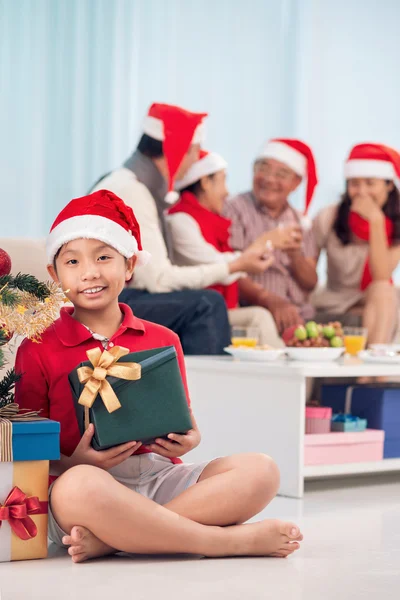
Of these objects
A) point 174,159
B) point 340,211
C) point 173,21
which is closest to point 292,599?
point 174,159

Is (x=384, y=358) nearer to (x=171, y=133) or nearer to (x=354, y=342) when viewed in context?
(x=354, y=342)

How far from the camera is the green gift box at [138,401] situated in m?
1.69

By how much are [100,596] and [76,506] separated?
0.20m

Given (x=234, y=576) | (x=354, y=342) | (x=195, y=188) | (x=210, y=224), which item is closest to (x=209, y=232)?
(x=210, y=224)

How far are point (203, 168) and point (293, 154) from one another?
604mm

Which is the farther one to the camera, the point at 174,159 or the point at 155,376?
the point at 174,159

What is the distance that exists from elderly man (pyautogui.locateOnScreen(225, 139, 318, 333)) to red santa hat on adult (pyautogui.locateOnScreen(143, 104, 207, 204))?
0.57m

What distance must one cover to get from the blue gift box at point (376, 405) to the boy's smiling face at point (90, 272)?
120 cm

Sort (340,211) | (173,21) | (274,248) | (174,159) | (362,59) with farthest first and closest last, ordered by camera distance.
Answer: (362,59)
(173,21)
(340,211)
(274,248)
(174,159)

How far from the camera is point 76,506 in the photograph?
5.45ft

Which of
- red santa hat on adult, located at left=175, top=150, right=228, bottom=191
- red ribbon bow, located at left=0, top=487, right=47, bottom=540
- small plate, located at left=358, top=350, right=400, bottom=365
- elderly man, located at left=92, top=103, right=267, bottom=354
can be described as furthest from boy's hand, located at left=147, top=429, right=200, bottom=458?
red santa hat on adult, located at left=175, top=150, right=228, bottom=191

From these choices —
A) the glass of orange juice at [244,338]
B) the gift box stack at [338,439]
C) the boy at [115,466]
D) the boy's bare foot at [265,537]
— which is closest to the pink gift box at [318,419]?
the gift box stack at [338,439]

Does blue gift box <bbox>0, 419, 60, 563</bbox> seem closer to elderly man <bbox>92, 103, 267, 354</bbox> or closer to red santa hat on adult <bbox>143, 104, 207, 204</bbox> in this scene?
elderly man <bbox>92, 103, 267, 354</bbox>

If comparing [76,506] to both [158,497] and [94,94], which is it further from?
[94,94]
